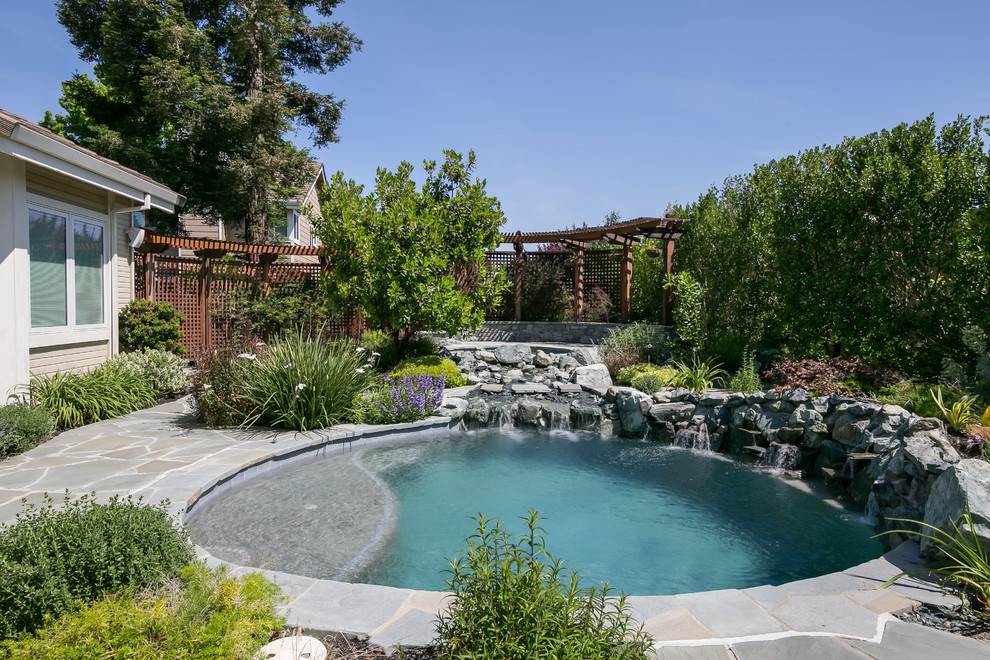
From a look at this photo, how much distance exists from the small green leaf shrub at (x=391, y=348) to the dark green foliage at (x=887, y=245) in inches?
250

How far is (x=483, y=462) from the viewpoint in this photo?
6562 millimetres

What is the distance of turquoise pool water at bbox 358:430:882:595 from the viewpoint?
394cm

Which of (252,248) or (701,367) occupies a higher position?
(252,248)

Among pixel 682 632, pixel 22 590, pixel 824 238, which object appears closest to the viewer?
pixel 22 590

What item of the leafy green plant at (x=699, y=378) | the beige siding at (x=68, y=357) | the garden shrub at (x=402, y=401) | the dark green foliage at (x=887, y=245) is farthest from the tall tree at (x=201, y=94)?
the dark green foliage at (x=887, y=245)

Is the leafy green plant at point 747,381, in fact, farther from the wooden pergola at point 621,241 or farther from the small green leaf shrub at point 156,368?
the small green leaf shrub at point 156,368

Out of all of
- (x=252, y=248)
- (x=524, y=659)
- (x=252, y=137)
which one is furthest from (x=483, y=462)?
(x=252, y=137)

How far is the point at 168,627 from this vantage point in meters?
2.14

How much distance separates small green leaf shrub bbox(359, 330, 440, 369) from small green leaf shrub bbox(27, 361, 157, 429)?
3.72m

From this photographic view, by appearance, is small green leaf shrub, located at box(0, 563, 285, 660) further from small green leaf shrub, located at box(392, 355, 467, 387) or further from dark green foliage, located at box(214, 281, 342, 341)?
dark green foliage, located at box(214, 281, 342, 341)

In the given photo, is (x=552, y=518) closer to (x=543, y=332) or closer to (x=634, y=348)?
(x=634, y=348)

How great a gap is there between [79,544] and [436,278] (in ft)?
25.8

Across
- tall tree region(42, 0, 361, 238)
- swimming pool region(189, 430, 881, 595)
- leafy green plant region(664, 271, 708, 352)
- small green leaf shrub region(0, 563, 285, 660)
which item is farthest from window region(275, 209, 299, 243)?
small green leaf shrub region(0, 563, 285, 660)

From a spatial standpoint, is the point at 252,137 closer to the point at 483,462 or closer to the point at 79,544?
the point at 483,462
